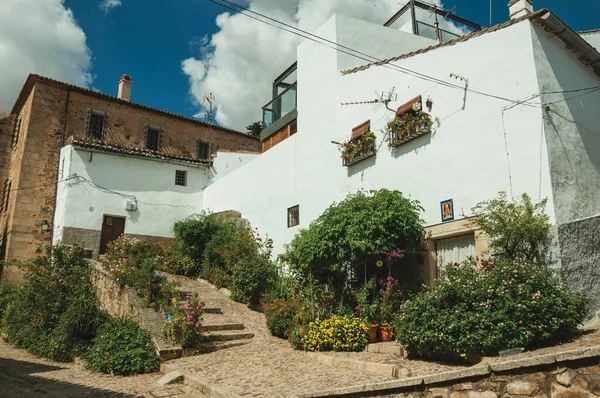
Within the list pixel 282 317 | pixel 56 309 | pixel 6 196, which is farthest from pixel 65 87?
pixel 282 317

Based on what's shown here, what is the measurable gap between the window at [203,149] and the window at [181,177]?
4113mm

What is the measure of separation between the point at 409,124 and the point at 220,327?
6.33 metres

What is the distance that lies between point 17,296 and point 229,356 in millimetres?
7711

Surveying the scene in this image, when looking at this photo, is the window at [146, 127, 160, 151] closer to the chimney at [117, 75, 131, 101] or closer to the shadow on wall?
the chimney at [117, 75, 131, 101]

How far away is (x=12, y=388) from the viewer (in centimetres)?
723

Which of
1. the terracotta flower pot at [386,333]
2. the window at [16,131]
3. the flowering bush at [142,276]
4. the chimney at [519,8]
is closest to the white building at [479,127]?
the chimney at [519,8]

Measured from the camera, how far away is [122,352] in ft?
28.4

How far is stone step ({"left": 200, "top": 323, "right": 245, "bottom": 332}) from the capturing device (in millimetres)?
10219

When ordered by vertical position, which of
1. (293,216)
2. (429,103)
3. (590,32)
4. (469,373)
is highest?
(590,32)

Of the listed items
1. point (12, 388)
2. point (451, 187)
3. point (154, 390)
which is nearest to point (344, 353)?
Answer: point (154, 390)

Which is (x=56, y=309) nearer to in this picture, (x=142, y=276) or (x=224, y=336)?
(x=142, y=276)

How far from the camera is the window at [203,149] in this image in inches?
945

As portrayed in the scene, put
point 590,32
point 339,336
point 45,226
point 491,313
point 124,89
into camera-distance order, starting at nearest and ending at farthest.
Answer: point 491,313
point 339,336
point 590,32
point 45,226
point 124,89

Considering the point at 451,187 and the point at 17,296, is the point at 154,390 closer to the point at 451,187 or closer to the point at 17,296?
the point at 451,187
